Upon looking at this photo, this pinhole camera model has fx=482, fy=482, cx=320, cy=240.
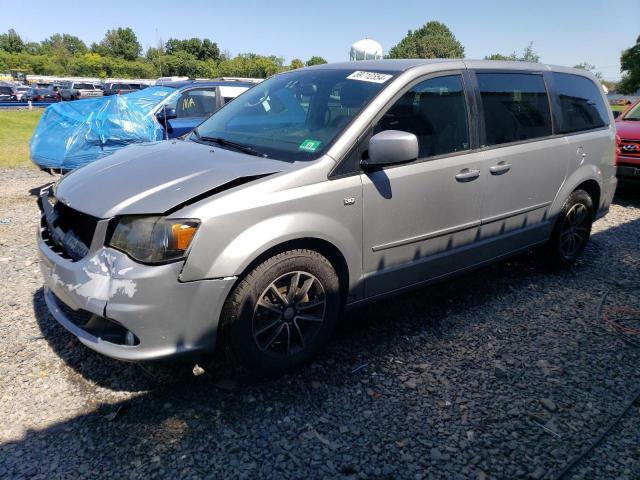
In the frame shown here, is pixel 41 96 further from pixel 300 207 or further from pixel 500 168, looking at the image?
pixel 300 207

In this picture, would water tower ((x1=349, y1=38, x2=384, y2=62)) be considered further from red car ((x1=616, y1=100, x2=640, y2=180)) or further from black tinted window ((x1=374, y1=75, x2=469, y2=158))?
black tinted window ((x1=374, y1=75, x2=469, y2=158))

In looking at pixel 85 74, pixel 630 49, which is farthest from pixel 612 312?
pixel 85 74

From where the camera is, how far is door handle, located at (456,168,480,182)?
11.5 feet

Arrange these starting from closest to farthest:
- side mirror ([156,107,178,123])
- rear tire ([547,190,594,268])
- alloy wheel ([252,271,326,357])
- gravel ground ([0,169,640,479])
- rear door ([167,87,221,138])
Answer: gravel ground ([0,169,640,479])
alloy wheel ([252,271,326,357])
rear tire ([547,190,594,268])
side mirror ([156,107,178,123])
rear door ([167,87,221,138])

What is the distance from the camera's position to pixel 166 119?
8.03 m

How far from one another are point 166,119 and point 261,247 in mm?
6251

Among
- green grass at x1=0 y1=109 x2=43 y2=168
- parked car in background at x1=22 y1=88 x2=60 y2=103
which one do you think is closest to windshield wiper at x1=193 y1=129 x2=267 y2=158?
green grass at x1=0 y1=109 x2=43 y2=168

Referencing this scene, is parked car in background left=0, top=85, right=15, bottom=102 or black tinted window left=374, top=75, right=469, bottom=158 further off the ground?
parked car in background left=0, top=85, right=15, bottom=102

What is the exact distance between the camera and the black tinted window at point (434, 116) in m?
3.21

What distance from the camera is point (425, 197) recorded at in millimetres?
3289

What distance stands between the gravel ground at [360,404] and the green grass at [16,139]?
8210mm

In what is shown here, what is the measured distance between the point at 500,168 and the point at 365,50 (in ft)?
61.1

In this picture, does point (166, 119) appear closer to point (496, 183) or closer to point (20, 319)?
point (20, 319)

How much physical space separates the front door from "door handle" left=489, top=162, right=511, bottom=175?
154 mm
